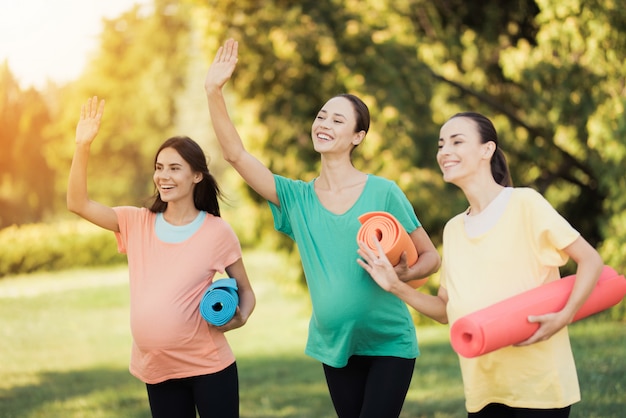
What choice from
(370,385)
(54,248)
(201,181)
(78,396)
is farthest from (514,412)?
(54,248)

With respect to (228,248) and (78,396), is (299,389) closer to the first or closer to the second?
(78,396)

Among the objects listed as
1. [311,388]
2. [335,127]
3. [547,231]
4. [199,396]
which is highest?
[335,127]

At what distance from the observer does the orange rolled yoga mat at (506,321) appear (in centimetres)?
263

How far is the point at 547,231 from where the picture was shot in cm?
279

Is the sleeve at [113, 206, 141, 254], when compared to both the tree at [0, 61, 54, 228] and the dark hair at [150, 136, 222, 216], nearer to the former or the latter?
the dark hair at [150, 136, 222, 216]

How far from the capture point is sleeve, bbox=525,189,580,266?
275 centimetres

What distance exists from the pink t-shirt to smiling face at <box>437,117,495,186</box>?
113 cm

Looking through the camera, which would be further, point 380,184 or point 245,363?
point 245,363

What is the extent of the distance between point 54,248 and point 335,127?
62.8 ft

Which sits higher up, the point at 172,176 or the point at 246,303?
the point at 172,176

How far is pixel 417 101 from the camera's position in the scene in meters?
11.3

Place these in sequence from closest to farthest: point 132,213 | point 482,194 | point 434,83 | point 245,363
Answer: point 482,194 → point 132,213 → point 245,363 → point 434,83

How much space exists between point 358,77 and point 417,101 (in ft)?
3.71

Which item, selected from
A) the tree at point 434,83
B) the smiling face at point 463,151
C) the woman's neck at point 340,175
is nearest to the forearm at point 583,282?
the smiling face at point 463,151
